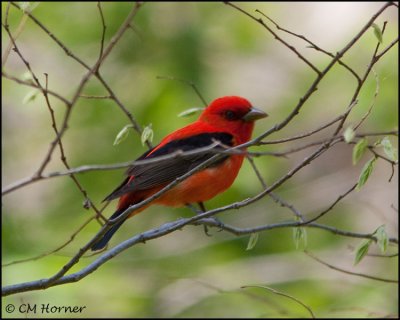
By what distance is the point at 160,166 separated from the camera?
17.4 feet

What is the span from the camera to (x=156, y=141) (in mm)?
7156

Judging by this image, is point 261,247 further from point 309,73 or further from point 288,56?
point 288,56

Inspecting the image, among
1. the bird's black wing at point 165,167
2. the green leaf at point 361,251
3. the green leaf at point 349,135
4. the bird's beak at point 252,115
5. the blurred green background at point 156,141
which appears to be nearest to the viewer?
the green leaf at point 349,135

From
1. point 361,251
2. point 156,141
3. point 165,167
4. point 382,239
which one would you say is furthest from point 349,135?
point 156,141

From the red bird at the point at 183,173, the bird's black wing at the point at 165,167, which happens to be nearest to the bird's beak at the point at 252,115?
the red bird at the point at 183,173

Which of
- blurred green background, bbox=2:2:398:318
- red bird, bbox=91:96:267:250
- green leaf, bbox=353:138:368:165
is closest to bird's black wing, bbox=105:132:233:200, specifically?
red bird, bbox=91:96:267:250

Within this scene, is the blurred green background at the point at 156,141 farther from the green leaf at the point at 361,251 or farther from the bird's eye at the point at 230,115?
the green leaf at the point at 361,251

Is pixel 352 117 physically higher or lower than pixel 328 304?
higher

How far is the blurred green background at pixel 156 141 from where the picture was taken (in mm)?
7199

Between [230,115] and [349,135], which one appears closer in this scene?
[349,135]

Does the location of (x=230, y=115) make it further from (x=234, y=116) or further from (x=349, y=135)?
(x=349, y=135)

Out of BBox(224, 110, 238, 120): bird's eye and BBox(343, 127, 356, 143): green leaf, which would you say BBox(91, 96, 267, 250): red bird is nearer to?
BBox(224, 110, 238, 120): bird's eye

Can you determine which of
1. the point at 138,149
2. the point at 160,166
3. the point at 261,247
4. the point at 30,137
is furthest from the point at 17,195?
the point at 160,166

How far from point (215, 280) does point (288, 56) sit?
311 centimetres
